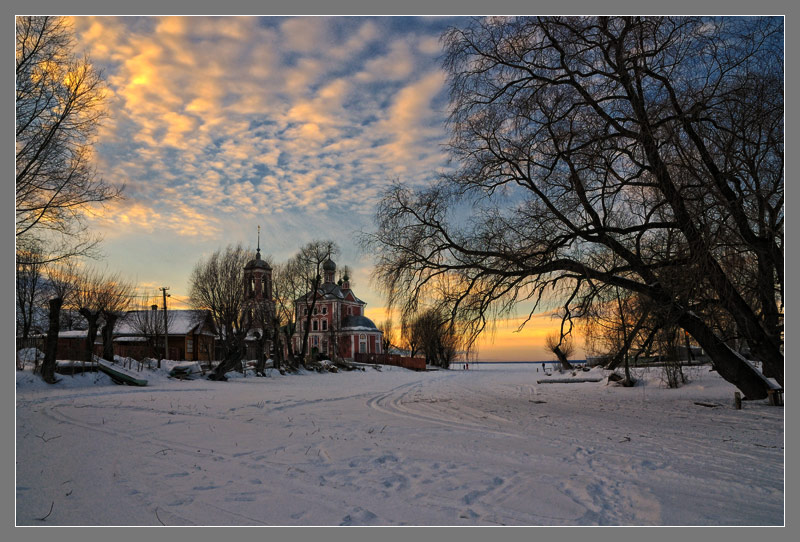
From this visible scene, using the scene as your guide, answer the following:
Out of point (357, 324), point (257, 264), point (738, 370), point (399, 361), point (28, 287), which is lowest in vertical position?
point (399, 361)

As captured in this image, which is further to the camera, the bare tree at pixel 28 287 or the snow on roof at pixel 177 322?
the snow on roof at pixel 177 322

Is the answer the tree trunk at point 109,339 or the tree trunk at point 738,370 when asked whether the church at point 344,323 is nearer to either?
the tree trunk at point 109,339

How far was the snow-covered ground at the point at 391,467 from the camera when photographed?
424 cm

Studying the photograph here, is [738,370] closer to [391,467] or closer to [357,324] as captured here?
[391,467]

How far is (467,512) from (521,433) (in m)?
4.11

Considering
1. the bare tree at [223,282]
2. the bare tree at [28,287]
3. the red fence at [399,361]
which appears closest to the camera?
the bare tree at [28,287]

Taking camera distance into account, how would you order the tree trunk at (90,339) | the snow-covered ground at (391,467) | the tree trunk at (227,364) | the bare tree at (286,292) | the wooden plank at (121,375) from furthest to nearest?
the bare tree at (286,292)
the tree trunk at (227,364)
the tree trunk at (90,339)
the wooden plank at (121,375)
the snow-covered ground at (391,467)

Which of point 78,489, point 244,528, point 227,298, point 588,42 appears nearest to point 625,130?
point 588,42

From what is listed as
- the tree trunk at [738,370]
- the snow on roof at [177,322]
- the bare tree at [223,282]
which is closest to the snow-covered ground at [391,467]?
the tree trunk at [738,370]

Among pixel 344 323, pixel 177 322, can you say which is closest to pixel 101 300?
pixel 177 322

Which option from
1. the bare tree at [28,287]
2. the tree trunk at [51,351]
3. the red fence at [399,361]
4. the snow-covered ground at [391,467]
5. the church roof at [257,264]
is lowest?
the red fence at [399,361]

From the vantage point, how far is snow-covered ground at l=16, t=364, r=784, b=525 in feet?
13.9

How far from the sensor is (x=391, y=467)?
5660mm

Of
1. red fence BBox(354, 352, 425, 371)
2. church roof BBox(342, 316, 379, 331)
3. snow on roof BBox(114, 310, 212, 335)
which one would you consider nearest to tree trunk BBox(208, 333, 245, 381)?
snow on roof BBox(114, 310, 212, 335)
